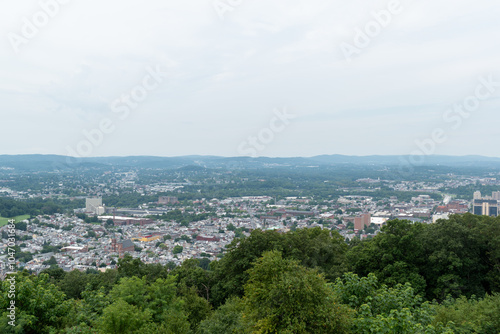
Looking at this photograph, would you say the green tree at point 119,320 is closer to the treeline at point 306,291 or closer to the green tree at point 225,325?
the treeline at point 306,291

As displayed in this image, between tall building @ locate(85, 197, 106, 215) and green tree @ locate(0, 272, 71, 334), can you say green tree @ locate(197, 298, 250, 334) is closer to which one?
green tree @ locate(0, 272, 71, 334)

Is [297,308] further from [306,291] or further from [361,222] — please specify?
[361,222]

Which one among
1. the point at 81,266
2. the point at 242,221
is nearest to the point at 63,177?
the point at 242,221

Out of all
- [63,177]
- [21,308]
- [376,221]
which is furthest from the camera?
[63,177]

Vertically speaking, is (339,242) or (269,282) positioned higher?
(269,282)

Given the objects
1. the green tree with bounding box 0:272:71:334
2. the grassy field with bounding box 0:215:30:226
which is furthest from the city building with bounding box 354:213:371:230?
the grassy field with bounding box 0:215:30:226

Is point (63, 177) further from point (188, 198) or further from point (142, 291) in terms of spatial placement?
point (142, 291)

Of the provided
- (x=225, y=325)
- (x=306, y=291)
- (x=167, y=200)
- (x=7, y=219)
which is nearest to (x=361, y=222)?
(x=225, y=325)

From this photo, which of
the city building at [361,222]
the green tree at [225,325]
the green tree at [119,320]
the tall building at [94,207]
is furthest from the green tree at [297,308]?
the tall building at [94,207]
